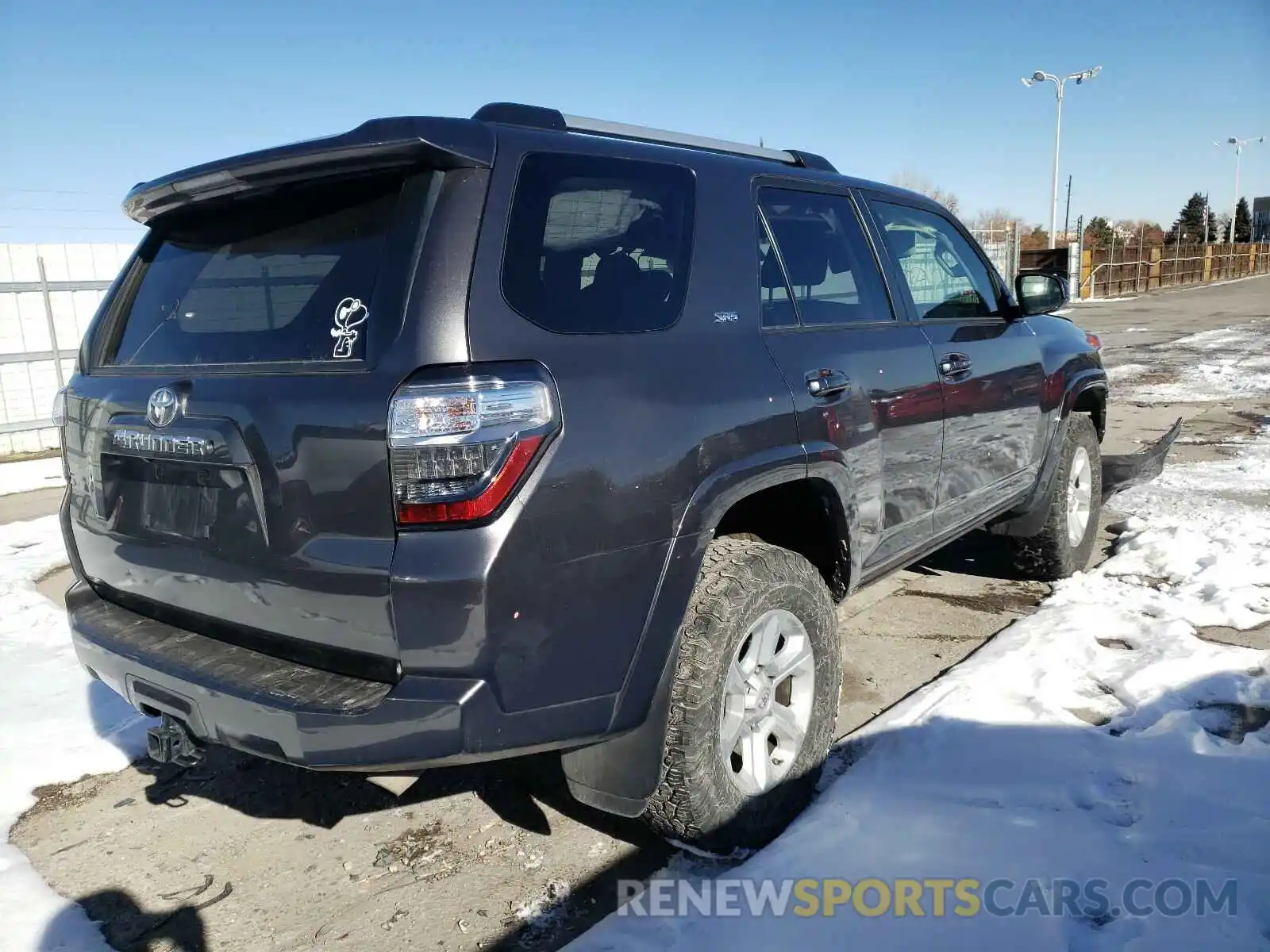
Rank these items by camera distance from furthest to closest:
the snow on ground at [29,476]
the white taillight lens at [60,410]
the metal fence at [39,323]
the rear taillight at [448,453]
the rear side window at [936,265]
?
the metal fence at [39,323] → the snow on ground at [29,476] → the rear side window at [936,265] → the white taillight lens at [60,410] → the rear taillight at [448,453]

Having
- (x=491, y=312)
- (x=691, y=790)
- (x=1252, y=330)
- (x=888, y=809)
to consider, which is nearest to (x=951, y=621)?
(x=888, y=809)

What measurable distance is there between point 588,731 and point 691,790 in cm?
39

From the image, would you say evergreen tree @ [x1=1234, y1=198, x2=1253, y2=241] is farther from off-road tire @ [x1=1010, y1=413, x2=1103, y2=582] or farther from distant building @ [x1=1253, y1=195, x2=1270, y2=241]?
off-road tire @ [x1=1010, y1=413, x2=1103, y2=582]

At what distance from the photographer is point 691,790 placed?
7.84ft

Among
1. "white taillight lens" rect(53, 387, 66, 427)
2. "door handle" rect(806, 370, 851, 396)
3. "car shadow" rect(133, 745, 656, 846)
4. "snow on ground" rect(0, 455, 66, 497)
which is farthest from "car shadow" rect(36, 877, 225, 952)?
"snow on ground" rect(0, 455, 66, 497)

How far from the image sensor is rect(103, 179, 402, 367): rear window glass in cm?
214

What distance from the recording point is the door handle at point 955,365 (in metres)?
3.54

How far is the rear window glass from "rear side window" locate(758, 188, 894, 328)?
3.87ft

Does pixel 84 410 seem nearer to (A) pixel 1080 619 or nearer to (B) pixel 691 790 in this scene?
(B) pixel 691 790

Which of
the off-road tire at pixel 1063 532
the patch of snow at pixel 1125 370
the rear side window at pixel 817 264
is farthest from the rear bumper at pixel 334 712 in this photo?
the patch of snow at pixel 1125 370

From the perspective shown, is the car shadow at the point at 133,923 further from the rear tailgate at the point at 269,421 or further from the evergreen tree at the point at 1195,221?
the evergreen tree at the point at 1195,221

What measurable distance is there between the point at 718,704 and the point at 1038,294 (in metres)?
2.77

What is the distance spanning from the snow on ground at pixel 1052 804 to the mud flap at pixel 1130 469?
5.56 ft

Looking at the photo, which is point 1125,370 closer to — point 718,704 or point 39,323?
point 718,704
